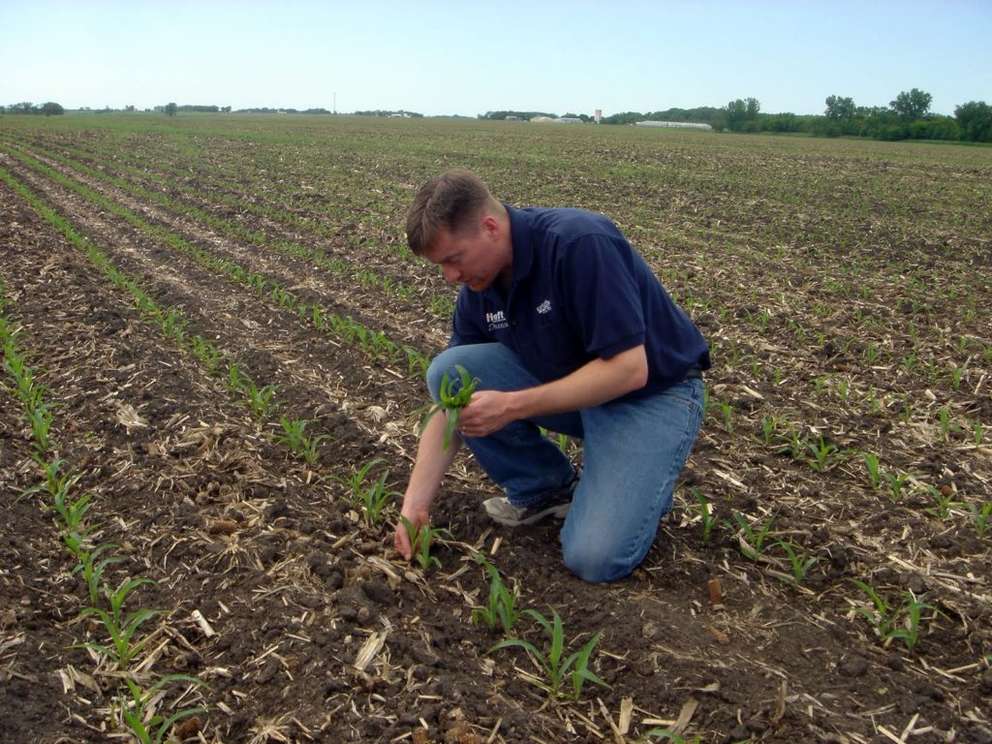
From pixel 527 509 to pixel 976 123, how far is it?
63009mm

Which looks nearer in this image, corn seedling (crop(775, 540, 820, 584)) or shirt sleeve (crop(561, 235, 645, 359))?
shirt sleeve (crop(561, 235, 645, 359))

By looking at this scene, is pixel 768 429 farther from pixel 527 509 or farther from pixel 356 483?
pixel 356 483

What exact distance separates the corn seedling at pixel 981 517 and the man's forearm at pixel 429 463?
8.26ft

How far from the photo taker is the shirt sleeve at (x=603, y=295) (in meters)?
3.46

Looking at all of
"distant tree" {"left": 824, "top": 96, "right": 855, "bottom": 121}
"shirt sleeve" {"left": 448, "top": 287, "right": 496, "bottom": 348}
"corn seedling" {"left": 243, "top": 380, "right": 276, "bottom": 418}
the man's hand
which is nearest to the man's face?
"shirt sleeve" {"left": 448, "top": 287, "right": 496, "bottom": 348}

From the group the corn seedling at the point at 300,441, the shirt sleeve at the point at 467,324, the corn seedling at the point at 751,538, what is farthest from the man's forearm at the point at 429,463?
the corn seedling at the point at 751,538

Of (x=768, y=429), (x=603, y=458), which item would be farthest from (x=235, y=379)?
(x=768, y=429)

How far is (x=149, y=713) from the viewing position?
2969mm

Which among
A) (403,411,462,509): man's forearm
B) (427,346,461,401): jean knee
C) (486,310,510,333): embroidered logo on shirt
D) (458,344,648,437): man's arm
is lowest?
(403,411,462,509): man's forearm

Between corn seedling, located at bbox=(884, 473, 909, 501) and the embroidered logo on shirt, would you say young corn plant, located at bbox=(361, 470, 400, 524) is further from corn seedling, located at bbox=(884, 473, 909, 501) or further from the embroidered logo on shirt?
corn seedling, located at bbox=(884, 473, 909, 501)

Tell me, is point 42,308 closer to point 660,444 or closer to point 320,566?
point 320,566

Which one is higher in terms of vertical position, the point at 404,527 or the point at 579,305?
the point at 579,305

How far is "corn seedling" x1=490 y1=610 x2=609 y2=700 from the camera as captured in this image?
3.04m

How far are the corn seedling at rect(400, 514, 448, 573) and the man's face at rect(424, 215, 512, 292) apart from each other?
3.55 feet
